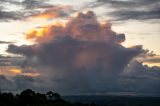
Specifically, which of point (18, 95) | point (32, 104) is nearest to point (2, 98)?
point (18, 95)

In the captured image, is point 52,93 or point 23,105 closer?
point 23,105

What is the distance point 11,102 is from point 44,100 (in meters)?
13.5

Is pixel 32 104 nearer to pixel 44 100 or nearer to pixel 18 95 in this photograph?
pixel 44 100

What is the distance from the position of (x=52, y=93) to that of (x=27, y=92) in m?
12.3

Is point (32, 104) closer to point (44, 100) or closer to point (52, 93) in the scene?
point (44, 100)

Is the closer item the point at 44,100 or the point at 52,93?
the point at 44,100

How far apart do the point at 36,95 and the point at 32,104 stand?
1101 cm

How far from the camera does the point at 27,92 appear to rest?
174 metres

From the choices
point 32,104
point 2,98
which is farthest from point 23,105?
point 2,98

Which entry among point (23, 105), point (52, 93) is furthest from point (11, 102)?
point (52, 93)

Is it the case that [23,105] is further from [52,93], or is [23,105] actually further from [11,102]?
[52,93]

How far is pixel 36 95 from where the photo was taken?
17338 centimetres

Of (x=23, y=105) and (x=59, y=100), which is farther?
(x=59, y=100)

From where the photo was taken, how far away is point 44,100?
167375 millimetres
